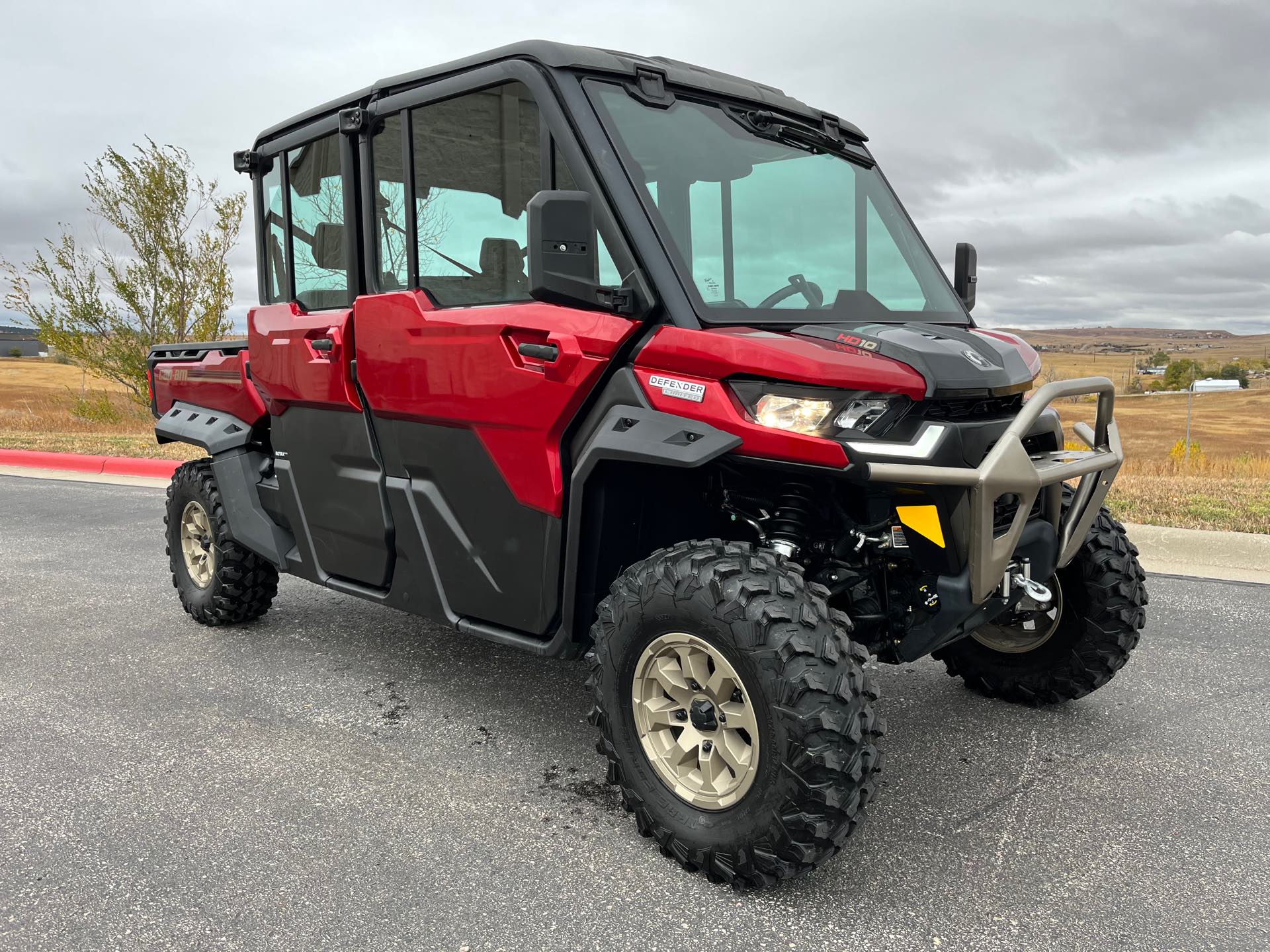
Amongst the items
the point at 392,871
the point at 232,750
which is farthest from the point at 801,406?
the point at 232,750

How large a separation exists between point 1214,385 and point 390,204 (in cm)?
8857

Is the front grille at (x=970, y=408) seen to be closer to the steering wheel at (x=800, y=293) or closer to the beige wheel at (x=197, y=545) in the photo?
the steering wheel at (x=800, y=293)

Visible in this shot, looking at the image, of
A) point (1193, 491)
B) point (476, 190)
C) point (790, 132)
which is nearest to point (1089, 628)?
point (790, 132)

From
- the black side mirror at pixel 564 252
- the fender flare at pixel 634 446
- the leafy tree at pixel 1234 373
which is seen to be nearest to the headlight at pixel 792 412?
the fender flare at pixel 634 446

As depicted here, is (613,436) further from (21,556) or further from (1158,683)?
(21,556)

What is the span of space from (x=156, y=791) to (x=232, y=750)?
362 millimetres

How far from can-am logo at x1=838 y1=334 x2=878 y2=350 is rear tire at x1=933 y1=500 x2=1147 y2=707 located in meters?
1.32

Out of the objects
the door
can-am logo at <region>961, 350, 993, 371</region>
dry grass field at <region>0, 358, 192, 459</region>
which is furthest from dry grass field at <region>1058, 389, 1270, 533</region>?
dry grass field at <region>0, 358, 192, 459</region>

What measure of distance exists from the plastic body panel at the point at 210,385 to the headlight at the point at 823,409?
2918mm

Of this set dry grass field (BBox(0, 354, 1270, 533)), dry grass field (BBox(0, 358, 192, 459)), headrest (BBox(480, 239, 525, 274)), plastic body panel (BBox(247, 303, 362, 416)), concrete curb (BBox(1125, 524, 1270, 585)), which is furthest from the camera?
dry grass field (BBox(0, 358, 192, 459))

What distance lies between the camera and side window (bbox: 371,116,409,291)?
144 inches

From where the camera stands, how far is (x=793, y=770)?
2.59 meters

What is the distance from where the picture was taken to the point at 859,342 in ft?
8.96

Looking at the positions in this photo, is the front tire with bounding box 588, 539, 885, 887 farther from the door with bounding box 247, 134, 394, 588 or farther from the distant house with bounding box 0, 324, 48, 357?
the distant house with bounding box 0, 324, 48, 357
